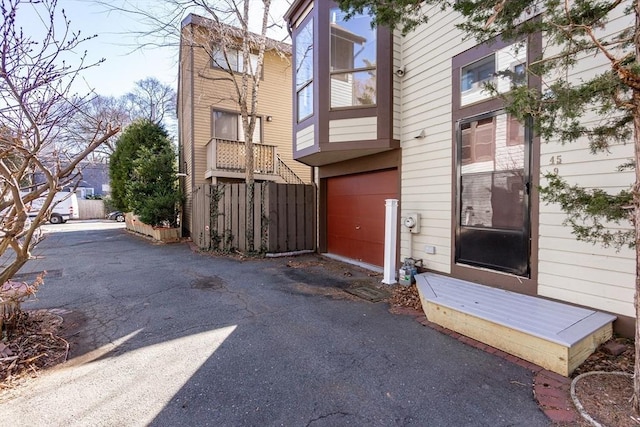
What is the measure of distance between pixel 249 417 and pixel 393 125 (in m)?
5.20

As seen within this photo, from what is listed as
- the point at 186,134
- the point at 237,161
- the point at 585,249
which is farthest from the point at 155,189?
the point at 585,249

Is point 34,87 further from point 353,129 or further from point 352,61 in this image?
point 352,61

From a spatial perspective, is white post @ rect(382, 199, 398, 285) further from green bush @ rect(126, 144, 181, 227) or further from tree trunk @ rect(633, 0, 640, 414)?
green bush @ rect(126, 144, 181, 227)

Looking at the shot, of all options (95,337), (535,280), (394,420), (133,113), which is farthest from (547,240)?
(133,113)

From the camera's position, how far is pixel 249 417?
2229 mm

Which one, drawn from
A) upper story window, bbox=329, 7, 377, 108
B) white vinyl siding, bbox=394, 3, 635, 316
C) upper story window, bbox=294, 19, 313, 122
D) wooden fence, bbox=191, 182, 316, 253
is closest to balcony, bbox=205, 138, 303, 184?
wooden fence, bbox=191, 182, 316, 253

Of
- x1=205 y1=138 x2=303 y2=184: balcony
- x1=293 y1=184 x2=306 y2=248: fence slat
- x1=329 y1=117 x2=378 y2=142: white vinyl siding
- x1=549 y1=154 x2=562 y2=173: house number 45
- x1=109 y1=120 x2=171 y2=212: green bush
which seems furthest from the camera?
x1=109 y1=120 x2=171 y2=212: green bush

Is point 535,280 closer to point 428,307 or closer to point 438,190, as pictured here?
point 428,307

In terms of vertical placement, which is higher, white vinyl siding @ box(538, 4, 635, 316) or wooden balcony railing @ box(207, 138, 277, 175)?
wooden balcony railing @ box(207, 138, 277, 175)

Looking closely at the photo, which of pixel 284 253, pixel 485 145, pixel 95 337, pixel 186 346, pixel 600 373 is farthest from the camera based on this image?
pixel 284 253

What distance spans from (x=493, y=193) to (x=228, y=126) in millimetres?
10821

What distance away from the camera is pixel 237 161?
11.5 meters

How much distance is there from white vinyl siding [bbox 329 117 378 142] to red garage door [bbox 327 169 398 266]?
3.15 ft

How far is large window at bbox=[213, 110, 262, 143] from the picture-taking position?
40.7 feet
